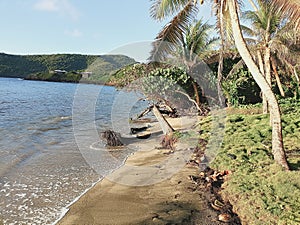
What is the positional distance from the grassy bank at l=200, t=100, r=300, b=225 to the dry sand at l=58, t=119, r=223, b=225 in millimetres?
687

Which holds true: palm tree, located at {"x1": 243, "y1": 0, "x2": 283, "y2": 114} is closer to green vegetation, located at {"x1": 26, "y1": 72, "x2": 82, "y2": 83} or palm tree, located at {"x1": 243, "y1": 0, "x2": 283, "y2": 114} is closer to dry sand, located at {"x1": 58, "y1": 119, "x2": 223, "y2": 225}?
dry sand, located at {"x1": 58, "y1": 119, "x2": 223, "y2": 225}

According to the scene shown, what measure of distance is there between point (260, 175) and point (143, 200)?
2.56 meters

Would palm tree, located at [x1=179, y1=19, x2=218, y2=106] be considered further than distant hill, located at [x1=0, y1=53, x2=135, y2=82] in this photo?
No

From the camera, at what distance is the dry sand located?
17.2ft

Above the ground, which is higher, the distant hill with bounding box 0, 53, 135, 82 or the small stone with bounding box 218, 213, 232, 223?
the distant hill with bounding box 0, 53, 135, 82


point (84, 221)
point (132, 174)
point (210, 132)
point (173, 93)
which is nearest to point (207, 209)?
point (84, 221)

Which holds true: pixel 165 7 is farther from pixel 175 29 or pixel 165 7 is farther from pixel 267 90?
pixel 267 90

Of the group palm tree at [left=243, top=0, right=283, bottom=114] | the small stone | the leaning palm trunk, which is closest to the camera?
the small stone

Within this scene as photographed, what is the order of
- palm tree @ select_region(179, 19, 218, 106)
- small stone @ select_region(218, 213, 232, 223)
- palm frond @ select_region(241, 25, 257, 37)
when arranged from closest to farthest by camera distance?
small stone @ select_region(218, 213, 232, 223)
palm frond @ select_region(241, 25, 257, 37)
palm tree @ select_region(179, 19, 218, 106)

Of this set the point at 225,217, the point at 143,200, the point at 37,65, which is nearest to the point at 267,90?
the point at 225,217

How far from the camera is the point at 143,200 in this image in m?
6.05

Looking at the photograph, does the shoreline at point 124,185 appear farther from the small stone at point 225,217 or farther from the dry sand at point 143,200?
the small stone at point 225,217

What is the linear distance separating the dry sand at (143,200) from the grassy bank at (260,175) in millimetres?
687

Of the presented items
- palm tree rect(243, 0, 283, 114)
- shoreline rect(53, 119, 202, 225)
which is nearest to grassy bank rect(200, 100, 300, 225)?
shoreline rect(53, 119, 202, 225)
